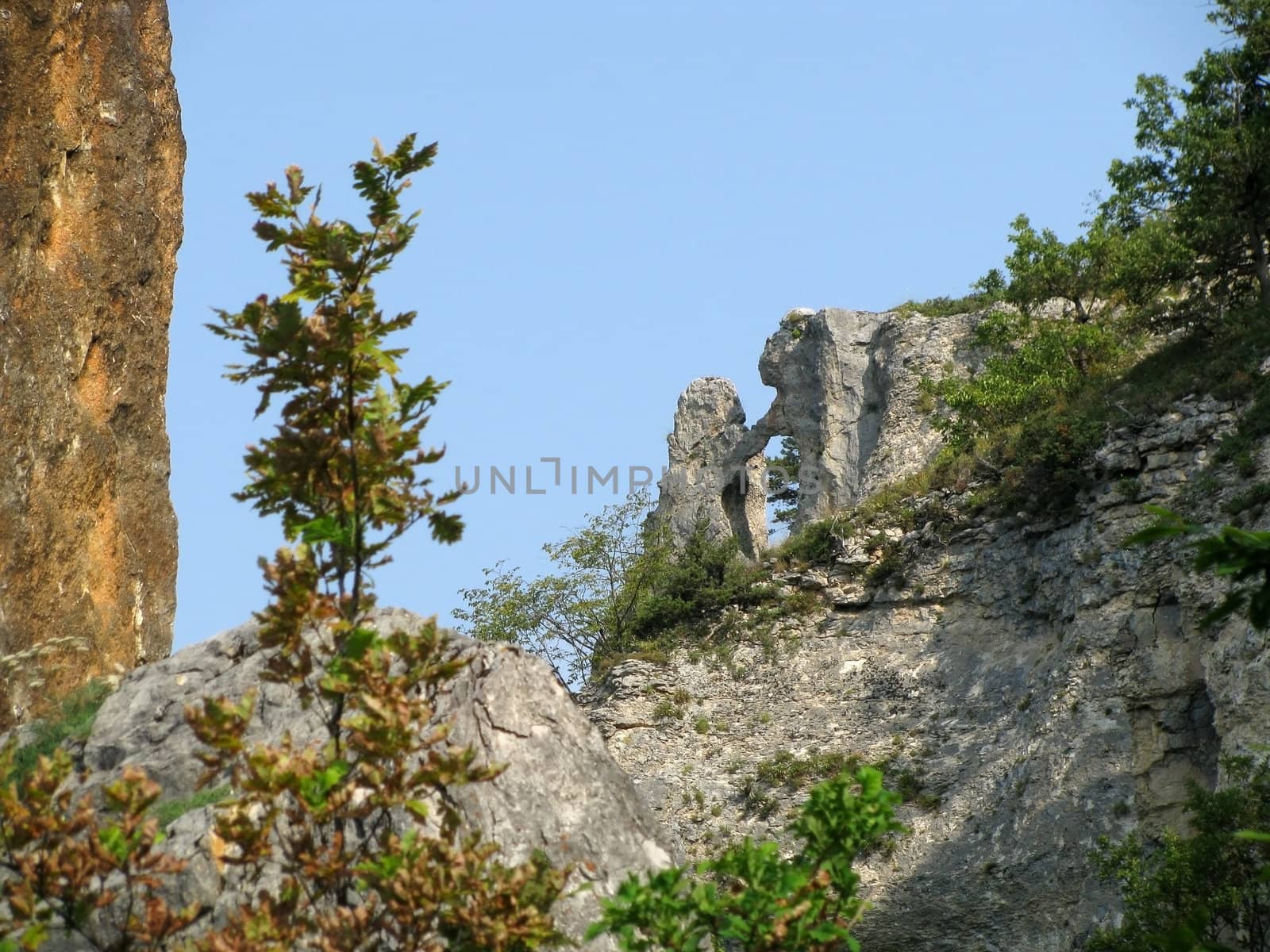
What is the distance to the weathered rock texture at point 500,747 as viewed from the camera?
1105 cm

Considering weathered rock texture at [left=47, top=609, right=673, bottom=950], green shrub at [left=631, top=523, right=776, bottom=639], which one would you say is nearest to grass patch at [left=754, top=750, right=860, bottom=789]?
green shrub at [left=631, top=523, right=776, bottom=639]

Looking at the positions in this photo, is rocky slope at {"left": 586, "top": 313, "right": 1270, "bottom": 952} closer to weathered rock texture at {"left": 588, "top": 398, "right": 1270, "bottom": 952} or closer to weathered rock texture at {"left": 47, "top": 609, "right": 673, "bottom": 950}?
weathered rock texture at {"left": 588, "top": 398, "right": 1270, "bottom": 952}

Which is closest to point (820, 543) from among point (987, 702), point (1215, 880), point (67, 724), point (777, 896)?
point (987, 702)

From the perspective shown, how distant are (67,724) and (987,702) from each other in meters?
17.6

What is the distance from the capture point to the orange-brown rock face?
15508 millimetres

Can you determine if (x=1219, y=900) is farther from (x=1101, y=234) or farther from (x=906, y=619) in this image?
(x=1101, y=234)

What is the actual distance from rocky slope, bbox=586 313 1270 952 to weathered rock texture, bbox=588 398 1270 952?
4 centimetres

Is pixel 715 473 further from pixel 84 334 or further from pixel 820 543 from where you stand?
pixel 84 334

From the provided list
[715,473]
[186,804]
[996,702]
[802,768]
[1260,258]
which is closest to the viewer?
[186,804]

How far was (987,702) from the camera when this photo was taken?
1034 inches

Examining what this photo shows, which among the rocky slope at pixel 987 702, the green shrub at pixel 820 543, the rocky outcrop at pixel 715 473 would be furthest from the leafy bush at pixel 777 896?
the rocky outcrop at pixel 715 473

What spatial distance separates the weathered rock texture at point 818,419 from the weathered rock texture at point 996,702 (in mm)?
14221

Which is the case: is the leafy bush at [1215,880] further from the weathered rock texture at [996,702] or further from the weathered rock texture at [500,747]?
the weathered rock texture at [500,747]

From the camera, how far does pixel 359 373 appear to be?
8.17 metres
